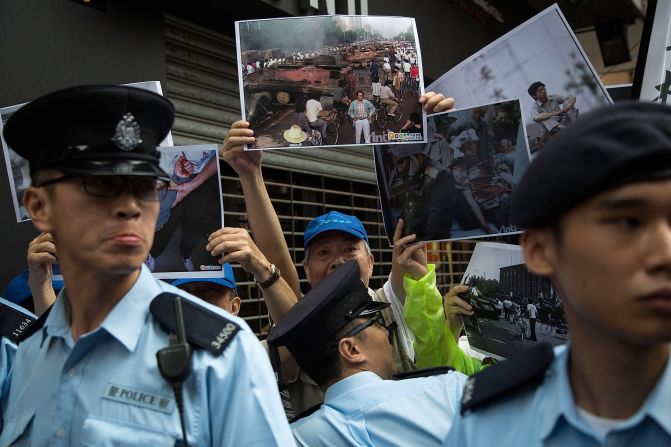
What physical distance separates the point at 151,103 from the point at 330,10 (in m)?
4.55

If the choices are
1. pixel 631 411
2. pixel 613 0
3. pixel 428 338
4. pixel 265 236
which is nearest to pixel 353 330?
pixel 428 338

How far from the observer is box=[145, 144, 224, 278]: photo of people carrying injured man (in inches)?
114

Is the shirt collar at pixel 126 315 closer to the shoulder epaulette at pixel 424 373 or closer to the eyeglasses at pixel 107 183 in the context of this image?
the eyeglasses at pixel 107 183

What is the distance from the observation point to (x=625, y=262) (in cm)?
128

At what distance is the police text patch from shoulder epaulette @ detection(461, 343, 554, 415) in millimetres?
682

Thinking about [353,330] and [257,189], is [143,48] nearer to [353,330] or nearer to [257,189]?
[257,189]

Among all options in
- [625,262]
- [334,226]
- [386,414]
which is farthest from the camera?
[334,226]

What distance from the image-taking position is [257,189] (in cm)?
323

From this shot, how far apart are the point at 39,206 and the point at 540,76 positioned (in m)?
1.94

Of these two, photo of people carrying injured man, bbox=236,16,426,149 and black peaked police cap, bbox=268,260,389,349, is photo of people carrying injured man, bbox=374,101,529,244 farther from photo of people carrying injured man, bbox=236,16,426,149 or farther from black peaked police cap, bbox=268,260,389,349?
black peaked police cap, bbox=268,260,389,349

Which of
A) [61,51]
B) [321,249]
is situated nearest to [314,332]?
[321,249]

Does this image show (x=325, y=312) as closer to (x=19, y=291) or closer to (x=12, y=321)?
(x=12, y=321)

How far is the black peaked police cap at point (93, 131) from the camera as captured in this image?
1.77 m

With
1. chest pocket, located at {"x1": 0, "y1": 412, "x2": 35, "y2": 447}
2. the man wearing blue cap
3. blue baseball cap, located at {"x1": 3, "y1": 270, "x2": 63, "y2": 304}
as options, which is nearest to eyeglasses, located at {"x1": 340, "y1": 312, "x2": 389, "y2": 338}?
the man wearing blue cap
